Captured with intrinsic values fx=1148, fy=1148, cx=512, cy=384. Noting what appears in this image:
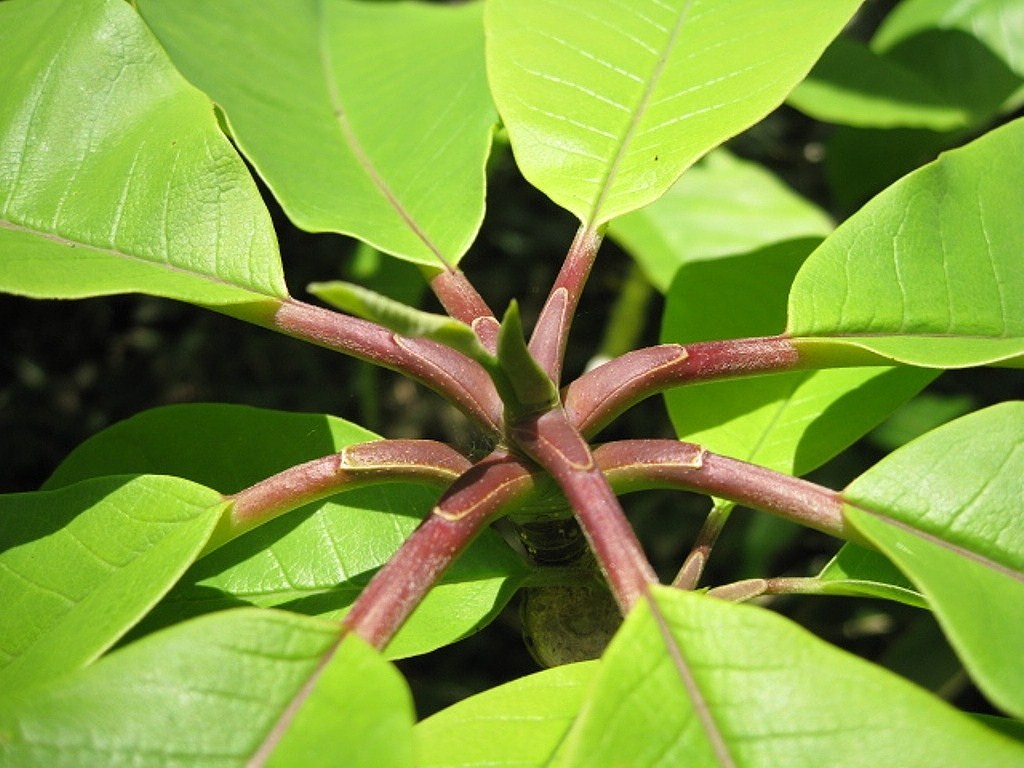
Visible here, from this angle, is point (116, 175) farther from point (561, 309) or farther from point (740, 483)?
point (740, 483)

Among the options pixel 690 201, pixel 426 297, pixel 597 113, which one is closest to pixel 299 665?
pixel 597 113

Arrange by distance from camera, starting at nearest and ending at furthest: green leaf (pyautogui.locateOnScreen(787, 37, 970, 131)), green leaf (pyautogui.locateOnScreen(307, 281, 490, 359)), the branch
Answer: green leaf (pyautogui.locateOnScreen(307, 281, 490, 359)) → the branch → green leaf (pyautogui.locateOnScreen(787, 37, 970, 131))

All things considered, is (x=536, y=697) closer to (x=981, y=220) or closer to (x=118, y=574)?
(x=118, y=574)

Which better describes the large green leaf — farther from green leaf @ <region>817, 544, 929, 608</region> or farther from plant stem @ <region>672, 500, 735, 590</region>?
green leaf @ <region>817, 544, 929, 608</region>

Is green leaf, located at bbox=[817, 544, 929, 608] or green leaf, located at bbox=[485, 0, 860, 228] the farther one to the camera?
green leaf, located at bbox=[485, 0, 860, 228]

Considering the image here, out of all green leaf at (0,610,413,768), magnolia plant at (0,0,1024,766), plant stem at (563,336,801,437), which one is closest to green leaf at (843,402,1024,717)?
magnolia plant at (0,0,1024,766)

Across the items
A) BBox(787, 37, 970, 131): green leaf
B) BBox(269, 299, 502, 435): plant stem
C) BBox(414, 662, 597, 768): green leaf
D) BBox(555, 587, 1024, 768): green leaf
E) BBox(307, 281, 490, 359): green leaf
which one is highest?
BBox(787, 37, 970, 131): green leaf

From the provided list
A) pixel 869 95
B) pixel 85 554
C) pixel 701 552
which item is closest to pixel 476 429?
pixel 701 552
